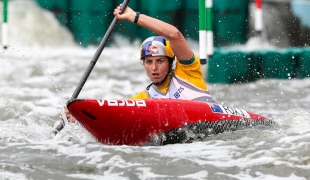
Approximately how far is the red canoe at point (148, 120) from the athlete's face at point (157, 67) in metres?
0.46

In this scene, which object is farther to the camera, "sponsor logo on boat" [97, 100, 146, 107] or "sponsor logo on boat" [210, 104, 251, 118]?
"sponsor logo on boat" [210, 104, 251, 118]

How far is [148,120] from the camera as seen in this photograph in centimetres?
590

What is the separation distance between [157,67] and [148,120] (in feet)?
2.25

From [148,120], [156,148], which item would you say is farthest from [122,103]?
[156,148]

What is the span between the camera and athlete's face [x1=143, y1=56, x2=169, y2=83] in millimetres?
6453

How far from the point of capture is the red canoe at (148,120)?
574 centimetres

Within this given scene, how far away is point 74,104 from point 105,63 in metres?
8.30

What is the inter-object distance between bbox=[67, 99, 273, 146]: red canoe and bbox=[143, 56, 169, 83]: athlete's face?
0.46 metres

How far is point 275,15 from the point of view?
42.9 ft

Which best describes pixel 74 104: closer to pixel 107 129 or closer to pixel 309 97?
pixel 107 129

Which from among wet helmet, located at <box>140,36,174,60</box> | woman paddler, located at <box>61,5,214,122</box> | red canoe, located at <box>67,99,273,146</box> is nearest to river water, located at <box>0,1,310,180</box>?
red canoe, located at <box>67,99,273,146</box>

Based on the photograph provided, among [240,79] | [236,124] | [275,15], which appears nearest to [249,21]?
[275,15]

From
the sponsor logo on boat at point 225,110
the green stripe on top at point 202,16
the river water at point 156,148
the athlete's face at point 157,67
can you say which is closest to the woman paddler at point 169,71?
the athlete's face at point 157,67

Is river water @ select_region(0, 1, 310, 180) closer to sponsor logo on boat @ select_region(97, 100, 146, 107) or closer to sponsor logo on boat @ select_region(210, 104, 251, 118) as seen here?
sponsor logo on boat @ select_region(210, 104, 251, 118)
